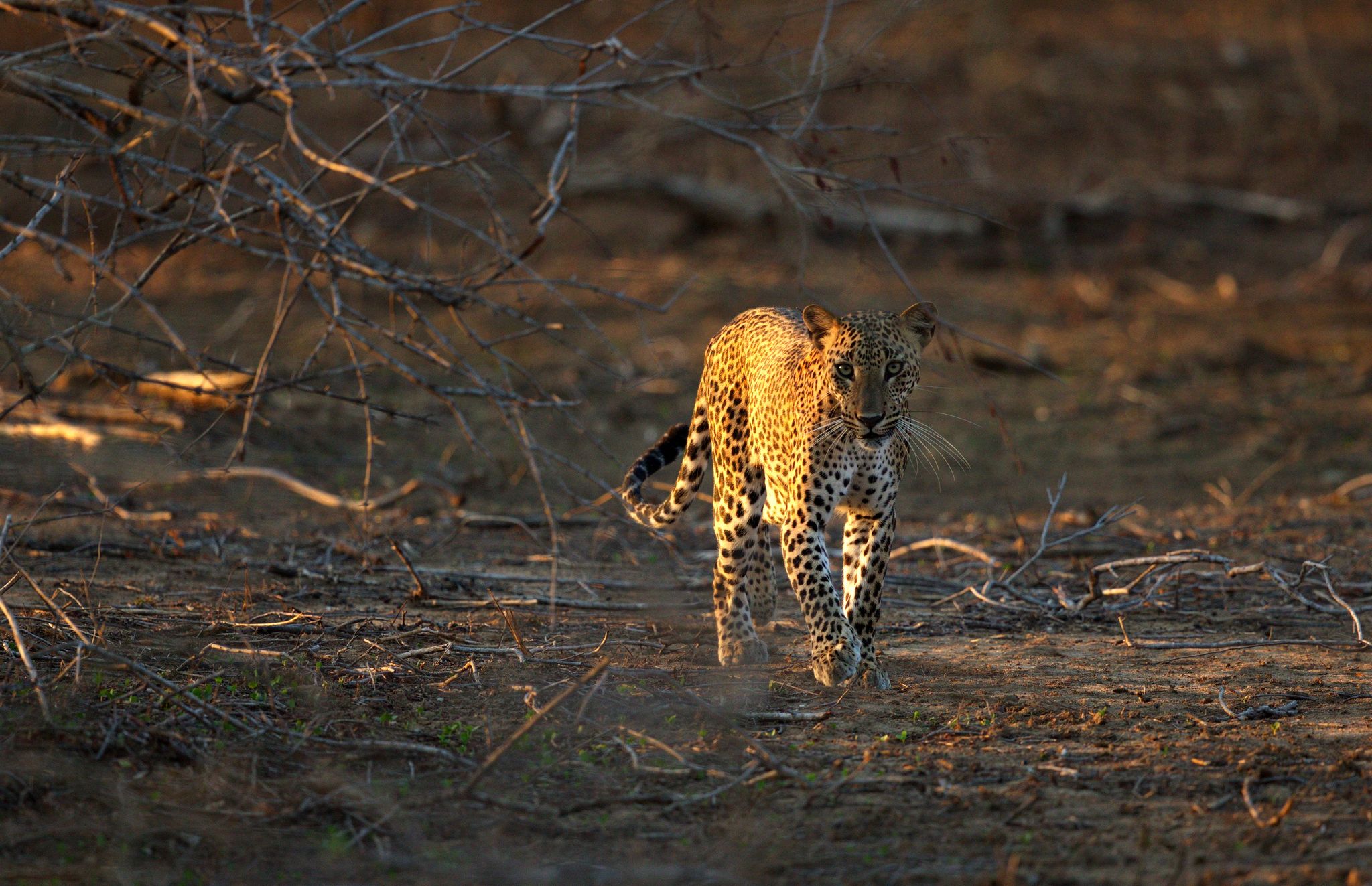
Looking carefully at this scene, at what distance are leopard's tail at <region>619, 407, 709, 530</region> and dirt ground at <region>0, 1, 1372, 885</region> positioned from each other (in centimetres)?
49

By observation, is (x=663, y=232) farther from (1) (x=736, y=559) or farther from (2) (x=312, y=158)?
(2) (x=312, y=158)

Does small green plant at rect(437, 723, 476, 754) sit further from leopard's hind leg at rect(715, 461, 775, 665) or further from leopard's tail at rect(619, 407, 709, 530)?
leopard's tail at rect(619, 407, 709, 530)

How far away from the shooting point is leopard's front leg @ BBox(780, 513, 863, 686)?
5.81m

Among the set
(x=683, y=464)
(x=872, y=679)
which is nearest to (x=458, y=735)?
(x=872, y=679)

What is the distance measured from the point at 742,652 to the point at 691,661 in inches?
8.9

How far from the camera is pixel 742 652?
627 centimetres

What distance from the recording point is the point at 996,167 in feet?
59.6

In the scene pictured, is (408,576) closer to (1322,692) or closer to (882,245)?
(882,245)

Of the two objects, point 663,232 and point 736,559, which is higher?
point 663,232

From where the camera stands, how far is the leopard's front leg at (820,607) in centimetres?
581

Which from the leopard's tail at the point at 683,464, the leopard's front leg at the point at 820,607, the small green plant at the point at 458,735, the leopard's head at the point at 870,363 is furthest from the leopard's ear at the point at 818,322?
the small green plant at the point at 458,735

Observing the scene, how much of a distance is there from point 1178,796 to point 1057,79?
17183 mm

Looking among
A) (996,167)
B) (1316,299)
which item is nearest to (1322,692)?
(1316,299)

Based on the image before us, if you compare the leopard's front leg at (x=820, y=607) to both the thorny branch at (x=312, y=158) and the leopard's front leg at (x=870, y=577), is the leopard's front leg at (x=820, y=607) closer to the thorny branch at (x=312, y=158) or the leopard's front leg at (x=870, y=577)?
the leopard's front leg at (x=870, y=577)
